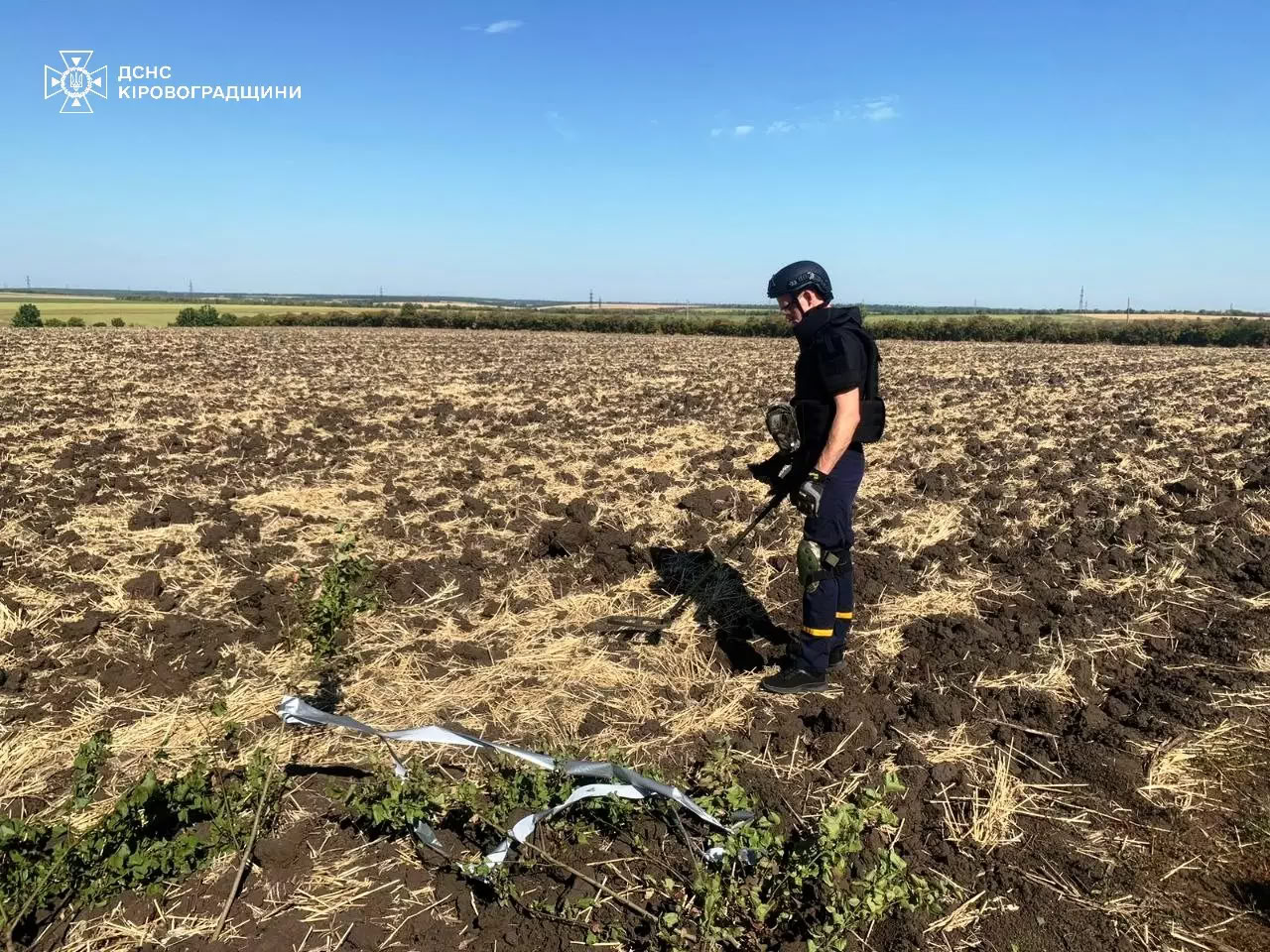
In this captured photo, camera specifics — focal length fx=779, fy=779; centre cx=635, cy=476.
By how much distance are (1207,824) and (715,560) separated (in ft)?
11.9

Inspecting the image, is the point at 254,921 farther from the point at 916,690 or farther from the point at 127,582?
the point at 127,582

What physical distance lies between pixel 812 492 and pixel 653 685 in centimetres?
147

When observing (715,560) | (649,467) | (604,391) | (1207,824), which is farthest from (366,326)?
(1207,824)

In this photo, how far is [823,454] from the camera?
13.7 feet

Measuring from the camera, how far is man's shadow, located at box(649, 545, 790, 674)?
503 centimetres

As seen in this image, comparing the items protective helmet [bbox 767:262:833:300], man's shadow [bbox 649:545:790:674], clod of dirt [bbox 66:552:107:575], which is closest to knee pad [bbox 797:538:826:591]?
man's shadow [bbox 649:545:790:674]

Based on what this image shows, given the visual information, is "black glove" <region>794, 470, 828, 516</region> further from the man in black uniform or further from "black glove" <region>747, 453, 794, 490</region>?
"black glove" <region>747, 453, 794, 490</region>

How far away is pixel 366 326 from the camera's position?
185 feet

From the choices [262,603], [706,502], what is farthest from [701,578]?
[262,603]

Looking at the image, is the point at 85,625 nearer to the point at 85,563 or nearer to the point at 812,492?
the point at 85,563

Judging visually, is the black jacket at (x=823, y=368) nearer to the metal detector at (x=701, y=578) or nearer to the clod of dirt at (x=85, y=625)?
the metal detector at (x=701, y=578)

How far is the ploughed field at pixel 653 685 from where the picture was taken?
9.34 ft

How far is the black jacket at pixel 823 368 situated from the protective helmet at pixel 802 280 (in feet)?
0.39

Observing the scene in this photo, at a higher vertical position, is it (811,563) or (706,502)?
(811,563)
